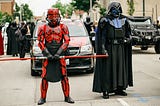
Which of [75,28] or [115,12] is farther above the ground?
[115,12]

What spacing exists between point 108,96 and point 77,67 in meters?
3.83

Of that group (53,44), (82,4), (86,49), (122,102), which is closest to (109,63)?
(122,102)

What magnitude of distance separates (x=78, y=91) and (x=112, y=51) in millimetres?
1678

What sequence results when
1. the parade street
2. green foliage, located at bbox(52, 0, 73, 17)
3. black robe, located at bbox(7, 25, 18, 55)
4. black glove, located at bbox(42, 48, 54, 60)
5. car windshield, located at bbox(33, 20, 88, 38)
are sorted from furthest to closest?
1. green foliage, located at bbox(52, 0, 73, 17)
2. black robe, located at bbox(7, 25, 18, 55)
3. car windshield, located at bbox(33, 20, 88, 38)
4. the parade street
5. black glove, located at bbox(42, 48, 54, 60)

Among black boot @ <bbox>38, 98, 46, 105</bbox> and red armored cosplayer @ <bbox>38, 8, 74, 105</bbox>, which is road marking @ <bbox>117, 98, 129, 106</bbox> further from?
black boot @ <bbox>38, 98, 46, 105</bbox>

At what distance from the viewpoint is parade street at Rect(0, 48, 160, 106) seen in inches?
353

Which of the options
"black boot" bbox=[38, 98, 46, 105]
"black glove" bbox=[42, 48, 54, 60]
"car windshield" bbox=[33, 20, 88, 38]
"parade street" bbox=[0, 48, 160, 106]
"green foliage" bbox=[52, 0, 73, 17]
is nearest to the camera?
"black glove" bbox=[42, 48, 54, 60]

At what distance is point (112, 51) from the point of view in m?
9.29

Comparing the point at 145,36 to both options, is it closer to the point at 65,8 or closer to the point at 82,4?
the point at 82,4

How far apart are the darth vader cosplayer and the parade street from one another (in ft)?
1.03

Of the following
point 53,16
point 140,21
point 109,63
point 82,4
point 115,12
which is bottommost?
point 109,63

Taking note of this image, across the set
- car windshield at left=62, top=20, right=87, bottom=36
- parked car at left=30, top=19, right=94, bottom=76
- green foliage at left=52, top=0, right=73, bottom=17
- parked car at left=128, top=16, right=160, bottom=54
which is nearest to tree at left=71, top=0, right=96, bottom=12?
parked car at left=128, top=16, right=160, bottom=54

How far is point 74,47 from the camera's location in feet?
42.5

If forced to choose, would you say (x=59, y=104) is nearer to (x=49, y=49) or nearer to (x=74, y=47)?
(x=49, y=49)
